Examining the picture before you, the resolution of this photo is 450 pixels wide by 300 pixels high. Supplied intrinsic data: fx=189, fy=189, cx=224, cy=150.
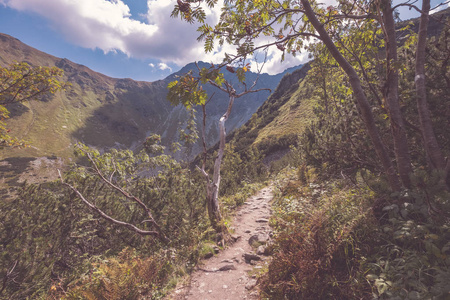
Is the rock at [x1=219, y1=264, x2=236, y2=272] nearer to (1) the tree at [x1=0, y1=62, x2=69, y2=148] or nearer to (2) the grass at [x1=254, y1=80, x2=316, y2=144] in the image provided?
(1) the tree at [x1=0, y1=62, x2=69, y2=148]

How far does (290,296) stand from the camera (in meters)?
3.09

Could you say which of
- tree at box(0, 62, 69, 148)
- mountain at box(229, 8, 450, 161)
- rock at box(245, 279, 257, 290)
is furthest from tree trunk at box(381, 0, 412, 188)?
mountain at box(229, 8, 450, 161)

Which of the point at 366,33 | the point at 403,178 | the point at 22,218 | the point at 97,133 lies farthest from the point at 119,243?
the point at 97,133

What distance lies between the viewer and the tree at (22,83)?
6195 millimetres

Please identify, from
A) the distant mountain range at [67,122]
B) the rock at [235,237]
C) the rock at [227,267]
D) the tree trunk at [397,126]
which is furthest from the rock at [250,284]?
the distant mountain range at [67,122]

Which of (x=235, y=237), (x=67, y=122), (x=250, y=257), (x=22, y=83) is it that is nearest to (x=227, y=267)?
(x=250, y=257)

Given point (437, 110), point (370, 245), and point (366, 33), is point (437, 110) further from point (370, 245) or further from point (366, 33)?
point (370, 245)

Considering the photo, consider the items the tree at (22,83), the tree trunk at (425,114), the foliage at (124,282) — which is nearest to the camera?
the tree trunk at (425,114)

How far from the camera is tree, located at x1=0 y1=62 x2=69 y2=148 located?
620 centimetres

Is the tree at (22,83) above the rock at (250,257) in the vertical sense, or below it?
above

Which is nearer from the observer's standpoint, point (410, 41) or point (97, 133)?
point (410, 41)

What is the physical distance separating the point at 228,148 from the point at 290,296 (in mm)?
21882

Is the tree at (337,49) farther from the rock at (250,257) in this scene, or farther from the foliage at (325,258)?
the rock at (250,257)

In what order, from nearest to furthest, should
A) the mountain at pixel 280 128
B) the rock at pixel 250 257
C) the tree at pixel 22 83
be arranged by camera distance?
the rock at pixel 250 257 < the tree at pixel 22 83 < the mountain at pixel 280 128
